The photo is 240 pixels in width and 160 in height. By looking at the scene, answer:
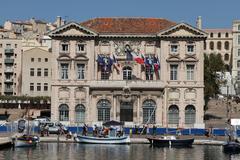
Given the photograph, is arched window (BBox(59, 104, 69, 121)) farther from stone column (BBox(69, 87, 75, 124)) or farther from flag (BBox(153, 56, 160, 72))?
Result: flag (BBox(153, 56, 160, 72))

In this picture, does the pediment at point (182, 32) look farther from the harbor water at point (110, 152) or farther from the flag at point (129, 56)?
the harbor water at point (110, 152)

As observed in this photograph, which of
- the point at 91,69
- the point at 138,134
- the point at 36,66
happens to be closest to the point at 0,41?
the point at 36,66

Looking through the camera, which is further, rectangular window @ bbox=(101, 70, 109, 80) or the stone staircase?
the stone staircase

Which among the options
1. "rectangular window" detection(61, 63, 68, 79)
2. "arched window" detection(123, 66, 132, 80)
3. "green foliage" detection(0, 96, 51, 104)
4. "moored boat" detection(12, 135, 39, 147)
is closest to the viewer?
"moored boat" detection(12, 135, 39, 147)

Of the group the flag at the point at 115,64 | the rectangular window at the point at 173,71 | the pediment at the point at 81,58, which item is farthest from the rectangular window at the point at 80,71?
the rectangular window at the point at 173,71

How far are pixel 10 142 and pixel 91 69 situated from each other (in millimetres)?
26191

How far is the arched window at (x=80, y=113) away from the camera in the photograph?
4001 inches

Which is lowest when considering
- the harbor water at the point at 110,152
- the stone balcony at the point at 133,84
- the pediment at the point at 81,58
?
the harbor water at the point at 110,152

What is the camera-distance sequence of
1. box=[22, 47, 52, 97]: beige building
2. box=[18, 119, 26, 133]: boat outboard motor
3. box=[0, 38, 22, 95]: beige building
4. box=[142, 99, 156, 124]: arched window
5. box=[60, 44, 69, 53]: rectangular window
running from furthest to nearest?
1. box=[0, 38, 22, 95]: beige building
2. box=[22, 47, 52, 97]: beige building
3. box=[60, 44, 69, 53]: rectangular window
4. box=[142, 99, 156, 124]: arched window
5. box=[18, 119, 26, 133]: boat outboard motor

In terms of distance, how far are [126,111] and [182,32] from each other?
13668 millimetres

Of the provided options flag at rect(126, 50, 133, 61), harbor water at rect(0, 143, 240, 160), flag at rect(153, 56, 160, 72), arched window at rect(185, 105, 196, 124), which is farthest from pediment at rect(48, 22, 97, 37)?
harbor water at rect(0, 143, 240, 160)

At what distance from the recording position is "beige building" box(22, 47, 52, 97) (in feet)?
439

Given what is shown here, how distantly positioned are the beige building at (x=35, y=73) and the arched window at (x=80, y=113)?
3332cm

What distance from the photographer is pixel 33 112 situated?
420 feet
